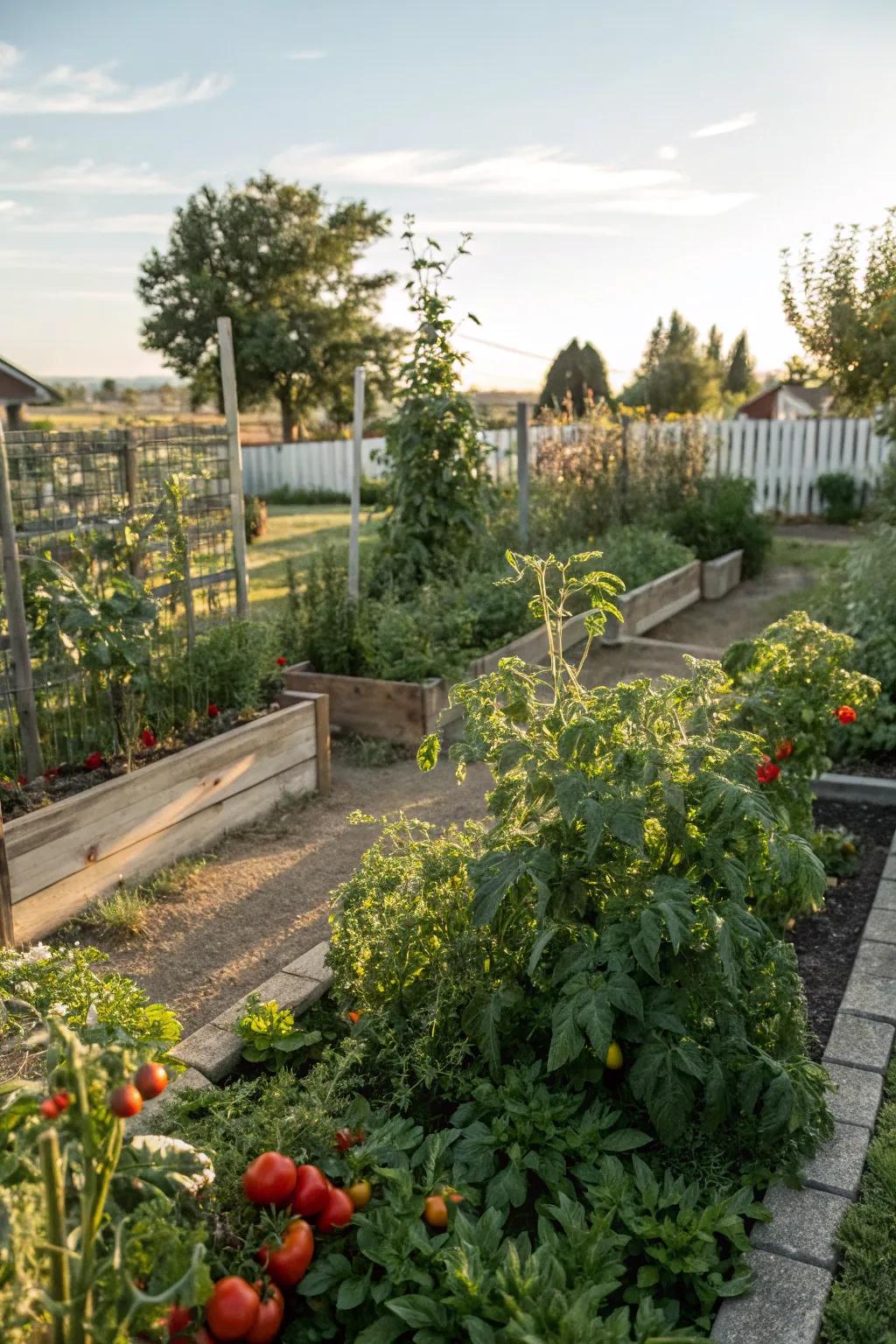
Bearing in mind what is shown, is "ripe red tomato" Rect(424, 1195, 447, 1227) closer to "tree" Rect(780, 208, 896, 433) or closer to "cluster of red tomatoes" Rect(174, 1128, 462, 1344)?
"cluster of red tomatoes" Rect(174, 1128, 462, 1344)

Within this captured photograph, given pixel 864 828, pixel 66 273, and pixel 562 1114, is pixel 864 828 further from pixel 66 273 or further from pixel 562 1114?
pixel 66 273

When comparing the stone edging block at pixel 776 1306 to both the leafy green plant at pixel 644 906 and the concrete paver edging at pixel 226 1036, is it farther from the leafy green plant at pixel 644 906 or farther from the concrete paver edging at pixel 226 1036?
the concrete paver edging at pixel 226 1036

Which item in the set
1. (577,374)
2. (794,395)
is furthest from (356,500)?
(794,395)

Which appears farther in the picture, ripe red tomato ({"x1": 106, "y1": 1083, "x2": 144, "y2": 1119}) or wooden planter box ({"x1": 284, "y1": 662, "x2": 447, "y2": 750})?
wooden planter box ({"x1": 284, "y1": 662, "x2": 447, "y2": 750})

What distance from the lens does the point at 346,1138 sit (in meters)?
2.24

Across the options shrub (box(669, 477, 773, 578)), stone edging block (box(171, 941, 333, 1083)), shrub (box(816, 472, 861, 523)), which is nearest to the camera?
stone edging block (box(171, 941, 333, 1083))

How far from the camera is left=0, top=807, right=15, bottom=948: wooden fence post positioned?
11.5 feet

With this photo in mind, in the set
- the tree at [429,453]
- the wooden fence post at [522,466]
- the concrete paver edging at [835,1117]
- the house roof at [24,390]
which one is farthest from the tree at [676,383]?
the concrete paver edging at [835,1117]

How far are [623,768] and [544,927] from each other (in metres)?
0.44

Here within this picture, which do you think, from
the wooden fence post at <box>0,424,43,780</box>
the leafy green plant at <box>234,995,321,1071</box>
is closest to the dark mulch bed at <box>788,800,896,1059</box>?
the leafy green plant at <box>234,995,321,1071</box>

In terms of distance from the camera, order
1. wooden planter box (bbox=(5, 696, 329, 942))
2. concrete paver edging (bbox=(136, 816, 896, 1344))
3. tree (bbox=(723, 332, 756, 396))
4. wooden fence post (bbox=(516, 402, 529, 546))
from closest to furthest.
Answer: concrete paver edging (bbox=(136, 816, 896, 1344)) → wooden planter box (bbox=(5, 696, 329, 942)) → wooden fence post (bbox=(516, 402, 529, 546)) → tree (bbox=(723, 332, 756, 396))

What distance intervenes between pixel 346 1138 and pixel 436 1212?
29 cm

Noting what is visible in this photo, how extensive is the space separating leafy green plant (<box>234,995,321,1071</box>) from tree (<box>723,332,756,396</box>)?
49389mm

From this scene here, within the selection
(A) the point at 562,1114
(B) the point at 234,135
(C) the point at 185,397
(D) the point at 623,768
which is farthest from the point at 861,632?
(C) the point at 185,397
